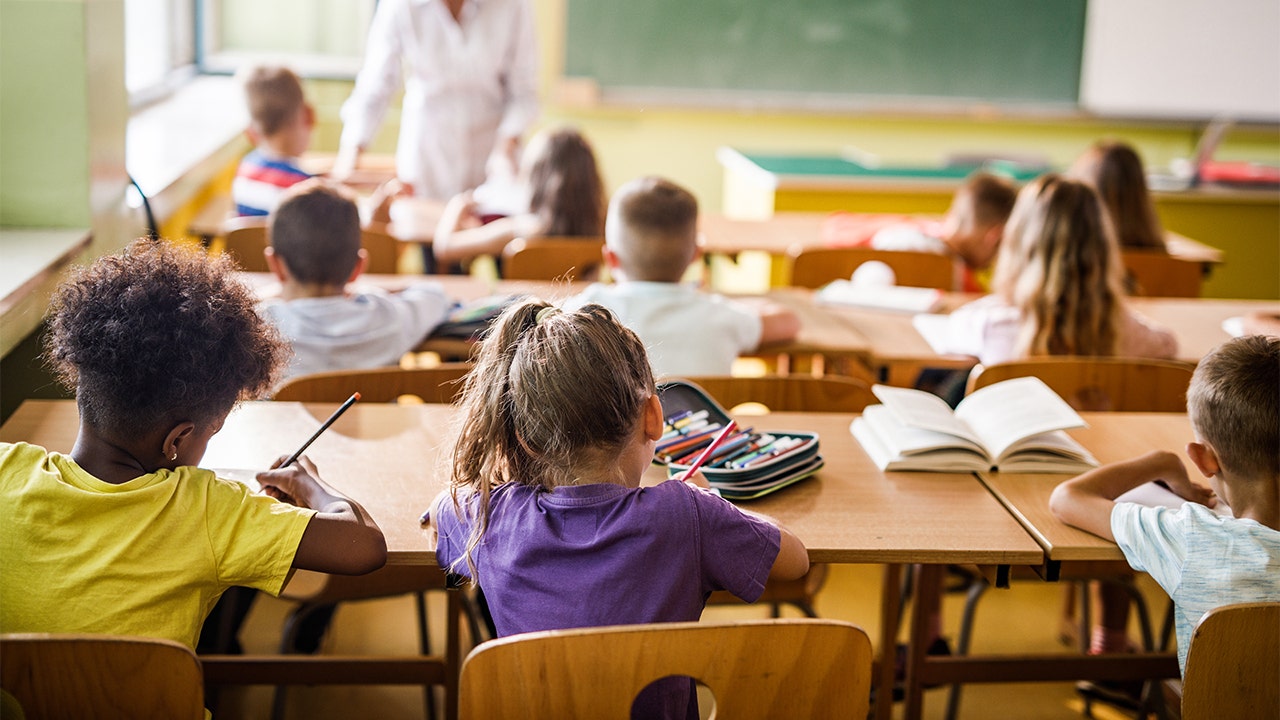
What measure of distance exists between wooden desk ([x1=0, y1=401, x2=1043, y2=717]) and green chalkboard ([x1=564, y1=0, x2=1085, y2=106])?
435 centimetres

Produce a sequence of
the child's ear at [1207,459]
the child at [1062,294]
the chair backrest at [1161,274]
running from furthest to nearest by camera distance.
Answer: the chair backrest at [1161,274] → the child at [1062,294] → the child's ear at [1207,459]

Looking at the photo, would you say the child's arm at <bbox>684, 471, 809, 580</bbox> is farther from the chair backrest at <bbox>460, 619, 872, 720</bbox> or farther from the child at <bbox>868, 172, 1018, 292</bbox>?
the child at <bbox>868, 172, 1018, 292</bbox>

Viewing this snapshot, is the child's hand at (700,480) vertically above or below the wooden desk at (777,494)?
above

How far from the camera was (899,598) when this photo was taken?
2205mm

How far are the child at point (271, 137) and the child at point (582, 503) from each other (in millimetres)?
2603

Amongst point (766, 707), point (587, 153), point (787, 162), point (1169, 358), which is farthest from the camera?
point (787, 162)

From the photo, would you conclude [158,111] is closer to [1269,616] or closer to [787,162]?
[787,162]

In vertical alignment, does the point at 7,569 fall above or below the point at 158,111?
below

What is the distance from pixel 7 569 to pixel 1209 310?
2.92m

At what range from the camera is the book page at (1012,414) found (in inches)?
73.5

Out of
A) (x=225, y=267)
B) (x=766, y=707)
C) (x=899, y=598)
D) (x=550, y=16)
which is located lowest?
(x=899, y=598)

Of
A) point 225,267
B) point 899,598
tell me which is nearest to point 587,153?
point 899,598

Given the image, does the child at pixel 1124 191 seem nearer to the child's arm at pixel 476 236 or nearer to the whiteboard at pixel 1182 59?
the child's arm at pixel 476 236

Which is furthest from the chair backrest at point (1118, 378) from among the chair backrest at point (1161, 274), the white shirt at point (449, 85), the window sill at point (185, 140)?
the white shirt at point (449, 85)
